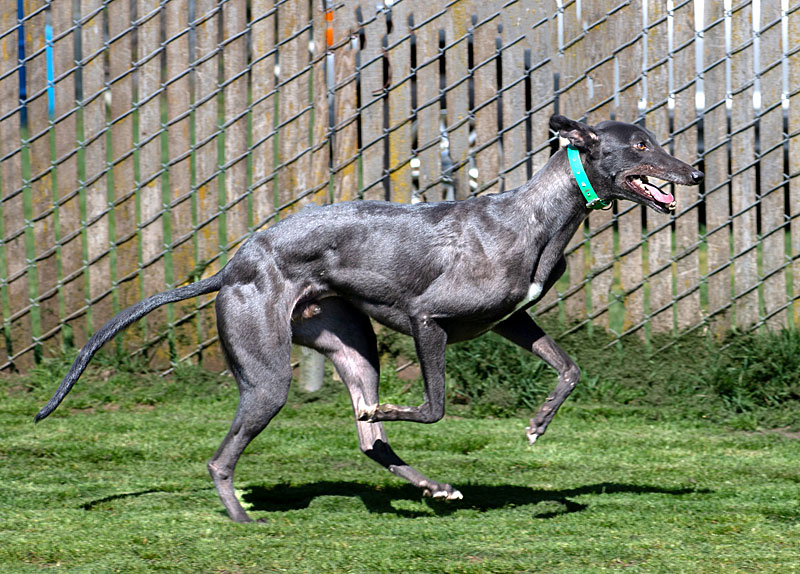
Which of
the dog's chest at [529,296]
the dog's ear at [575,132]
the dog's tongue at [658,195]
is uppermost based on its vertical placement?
the dog's ear at [575,132]

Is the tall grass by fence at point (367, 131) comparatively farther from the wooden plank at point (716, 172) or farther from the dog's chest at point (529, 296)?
the dog's chest at point (529, 296)

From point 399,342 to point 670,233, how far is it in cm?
168

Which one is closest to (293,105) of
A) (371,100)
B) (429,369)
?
(371,100)

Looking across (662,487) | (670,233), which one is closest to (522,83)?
(670,233)

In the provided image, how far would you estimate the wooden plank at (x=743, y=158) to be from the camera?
248 inches

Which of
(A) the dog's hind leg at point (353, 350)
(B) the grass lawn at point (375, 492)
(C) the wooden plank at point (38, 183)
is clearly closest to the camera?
(B) the grass lawn at point (375, 492)

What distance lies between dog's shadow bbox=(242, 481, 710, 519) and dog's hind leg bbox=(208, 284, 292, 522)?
0.28m

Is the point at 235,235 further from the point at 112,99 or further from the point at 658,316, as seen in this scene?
the point at 658,316

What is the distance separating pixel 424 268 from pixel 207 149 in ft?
7.74

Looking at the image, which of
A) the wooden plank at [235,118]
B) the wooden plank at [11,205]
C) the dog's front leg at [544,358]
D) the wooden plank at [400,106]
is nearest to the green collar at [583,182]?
the dog's front leg at [544,358]

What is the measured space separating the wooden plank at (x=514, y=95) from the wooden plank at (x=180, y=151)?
5.92 feet

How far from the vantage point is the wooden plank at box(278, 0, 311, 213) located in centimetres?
630

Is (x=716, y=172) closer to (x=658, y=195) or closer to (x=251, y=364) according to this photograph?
(x=658, y=195)

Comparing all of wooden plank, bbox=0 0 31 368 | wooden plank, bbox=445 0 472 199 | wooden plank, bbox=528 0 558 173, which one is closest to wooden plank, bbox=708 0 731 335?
wooden plank, bbox=528 0 558 173
